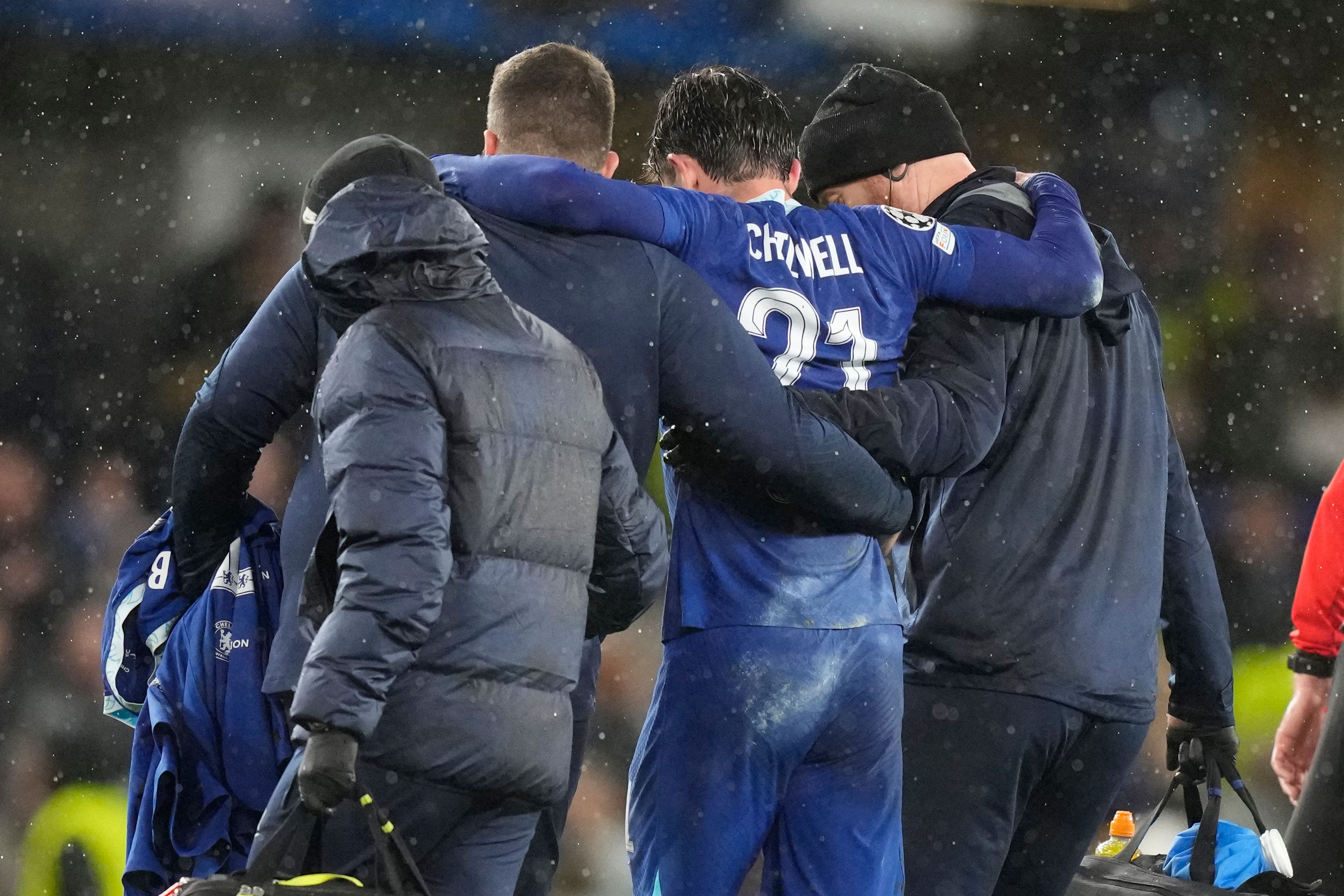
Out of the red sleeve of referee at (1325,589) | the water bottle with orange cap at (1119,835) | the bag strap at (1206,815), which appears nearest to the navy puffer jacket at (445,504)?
the bag strap at (1206,815)

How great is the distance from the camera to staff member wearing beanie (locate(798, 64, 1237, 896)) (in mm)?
2100

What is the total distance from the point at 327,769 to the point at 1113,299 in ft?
4.44

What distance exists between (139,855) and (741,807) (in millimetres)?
781

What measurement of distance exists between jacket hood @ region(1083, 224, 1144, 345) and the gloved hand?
26.3 inches

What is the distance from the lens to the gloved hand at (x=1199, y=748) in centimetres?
240

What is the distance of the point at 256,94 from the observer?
4.43m

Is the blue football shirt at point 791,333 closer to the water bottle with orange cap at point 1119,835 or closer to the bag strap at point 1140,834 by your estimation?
the bag strap at point 1140,834

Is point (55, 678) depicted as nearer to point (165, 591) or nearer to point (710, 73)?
point (165, 591)

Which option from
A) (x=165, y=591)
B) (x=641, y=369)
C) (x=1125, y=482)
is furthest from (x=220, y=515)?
(x=1125, y=482)

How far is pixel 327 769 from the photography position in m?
1.45

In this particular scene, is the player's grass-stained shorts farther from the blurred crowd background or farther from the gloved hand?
the blurred crowd background

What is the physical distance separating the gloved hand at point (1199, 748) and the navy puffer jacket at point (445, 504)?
48.6 inches

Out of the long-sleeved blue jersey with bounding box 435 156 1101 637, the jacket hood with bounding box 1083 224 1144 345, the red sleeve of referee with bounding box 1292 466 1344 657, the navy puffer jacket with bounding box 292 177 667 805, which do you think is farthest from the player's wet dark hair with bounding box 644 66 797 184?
the red sleeve of referee with bounding box 1292 466 1344 657

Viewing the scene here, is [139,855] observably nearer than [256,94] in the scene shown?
Yes
